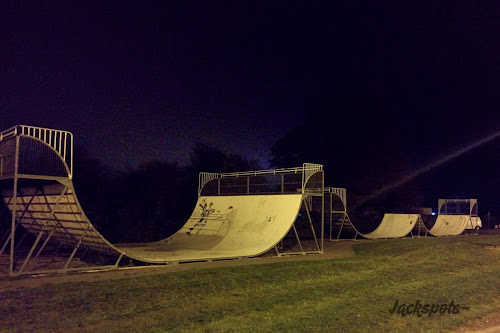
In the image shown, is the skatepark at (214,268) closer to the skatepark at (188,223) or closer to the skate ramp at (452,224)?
the skatepark at (188,223)

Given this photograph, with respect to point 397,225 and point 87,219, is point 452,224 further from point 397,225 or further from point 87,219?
point 87,219

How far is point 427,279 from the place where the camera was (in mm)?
10672

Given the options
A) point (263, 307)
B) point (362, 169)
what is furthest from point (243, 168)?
point (263, 307)

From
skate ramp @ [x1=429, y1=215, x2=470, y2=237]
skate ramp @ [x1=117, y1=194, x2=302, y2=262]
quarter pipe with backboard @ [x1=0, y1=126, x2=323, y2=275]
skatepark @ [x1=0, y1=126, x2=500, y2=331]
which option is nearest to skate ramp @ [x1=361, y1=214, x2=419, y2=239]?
skate ramp @ [x1=429, y1=215, x2=470, y2=237]

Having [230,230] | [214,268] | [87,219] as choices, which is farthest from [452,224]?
[87,219]

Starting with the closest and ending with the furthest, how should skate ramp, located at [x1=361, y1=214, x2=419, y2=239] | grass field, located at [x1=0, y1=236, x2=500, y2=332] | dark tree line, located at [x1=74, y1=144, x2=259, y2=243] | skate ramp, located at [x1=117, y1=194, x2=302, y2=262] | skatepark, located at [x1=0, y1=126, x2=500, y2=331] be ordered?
grass field, located at [x1=0, y1=236, x2=500, y2=332]
skatepark, located at [x1=0, y1=126, x2=500, y2=331]
skate ramp, located at [x1=117, y1=194, x2=302, y2=262]
dark tree line, located at [x1=74, y1=144, x2=259, y2=243]
skate ramp, located at [x1=361, y1=214, x2=419, y2=239]

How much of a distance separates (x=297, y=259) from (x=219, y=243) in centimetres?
327

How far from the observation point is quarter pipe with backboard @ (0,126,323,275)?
9.87 m

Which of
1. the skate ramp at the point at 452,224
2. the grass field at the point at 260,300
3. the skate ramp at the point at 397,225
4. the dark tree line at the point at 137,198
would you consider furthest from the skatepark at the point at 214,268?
the skate ramp at the point at 452,224

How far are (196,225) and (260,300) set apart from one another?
1019 cm

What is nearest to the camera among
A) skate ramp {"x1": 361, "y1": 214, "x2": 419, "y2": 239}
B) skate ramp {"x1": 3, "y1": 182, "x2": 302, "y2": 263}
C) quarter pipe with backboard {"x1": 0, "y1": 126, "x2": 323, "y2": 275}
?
quarter pipe with backboard {"x1": 0, "y1": 126, "x2": 323, "y2": 275}

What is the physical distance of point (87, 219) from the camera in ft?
33.2

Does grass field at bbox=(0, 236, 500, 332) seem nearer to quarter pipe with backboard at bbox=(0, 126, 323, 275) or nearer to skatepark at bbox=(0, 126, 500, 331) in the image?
skatepark at bbox=(0, 126, 500, 331)

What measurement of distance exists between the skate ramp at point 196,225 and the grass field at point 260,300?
6.80ft
